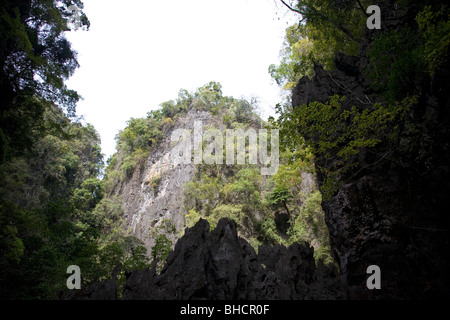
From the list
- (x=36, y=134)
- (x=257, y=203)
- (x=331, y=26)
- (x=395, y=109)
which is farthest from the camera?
(x=257, y=203)

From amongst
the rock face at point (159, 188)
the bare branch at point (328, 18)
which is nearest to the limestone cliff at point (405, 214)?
the bare branch at point (328, 18)

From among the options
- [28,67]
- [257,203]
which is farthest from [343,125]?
[257,203]

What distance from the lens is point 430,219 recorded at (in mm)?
6023

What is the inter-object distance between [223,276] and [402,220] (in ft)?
16.0

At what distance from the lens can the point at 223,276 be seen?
235 inches

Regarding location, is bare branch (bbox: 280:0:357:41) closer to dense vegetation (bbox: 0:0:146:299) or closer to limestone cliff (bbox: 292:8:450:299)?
limestone cliff (bbox: 292:8:450:299)

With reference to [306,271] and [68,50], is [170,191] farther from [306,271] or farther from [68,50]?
[306,271]

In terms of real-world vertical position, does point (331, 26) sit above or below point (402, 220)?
above

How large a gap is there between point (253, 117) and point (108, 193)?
21.1 m

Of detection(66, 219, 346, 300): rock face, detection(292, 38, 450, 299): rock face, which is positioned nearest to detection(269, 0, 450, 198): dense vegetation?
detection(292, 38, 450, 299): rock face

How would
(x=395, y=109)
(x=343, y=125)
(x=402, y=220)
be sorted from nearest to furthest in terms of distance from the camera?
(x=395, y=109), (x=343, y=125), (x=402, y=220)

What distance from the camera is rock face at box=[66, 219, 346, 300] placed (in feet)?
18.2

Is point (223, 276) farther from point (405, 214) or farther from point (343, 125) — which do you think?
point (405, 214)

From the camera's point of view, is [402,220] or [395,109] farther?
[402,220]
